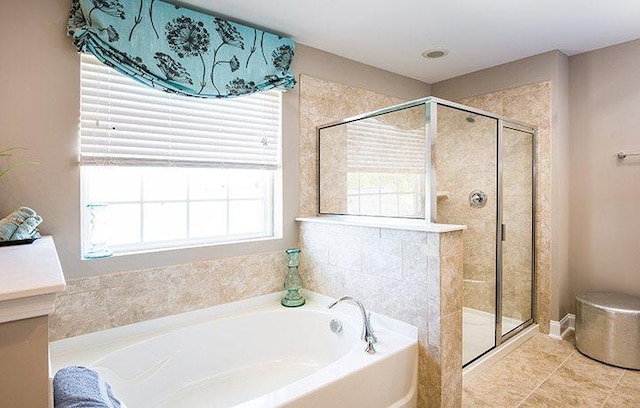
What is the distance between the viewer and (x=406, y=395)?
1.80m

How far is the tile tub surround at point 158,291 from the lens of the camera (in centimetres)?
178

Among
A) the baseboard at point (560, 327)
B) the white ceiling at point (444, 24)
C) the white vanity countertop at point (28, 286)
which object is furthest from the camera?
the baseboard at point (560, 327)

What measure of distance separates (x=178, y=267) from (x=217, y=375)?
69cm

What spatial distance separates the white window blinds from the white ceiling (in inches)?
21.5

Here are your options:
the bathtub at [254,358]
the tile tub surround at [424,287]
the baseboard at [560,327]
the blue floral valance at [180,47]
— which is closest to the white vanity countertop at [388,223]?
the tile tub surround at [424,287]

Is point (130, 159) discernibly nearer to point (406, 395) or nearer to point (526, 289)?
point (406, 395)

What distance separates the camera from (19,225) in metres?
1.43

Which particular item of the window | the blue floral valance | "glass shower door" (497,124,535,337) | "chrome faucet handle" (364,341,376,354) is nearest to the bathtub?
"chrome faucet handle" (364,341,376,354)

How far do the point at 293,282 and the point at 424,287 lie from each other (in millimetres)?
1004

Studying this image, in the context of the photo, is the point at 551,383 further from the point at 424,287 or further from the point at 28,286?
the point at 28,286

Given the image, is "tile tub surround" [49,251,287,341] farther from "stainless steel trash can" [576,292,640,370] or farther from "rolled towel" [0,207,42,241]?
"stainless steel trash can" [576,292,640,370]

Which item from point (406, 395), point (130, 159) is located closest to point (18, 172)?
point (130, 159)

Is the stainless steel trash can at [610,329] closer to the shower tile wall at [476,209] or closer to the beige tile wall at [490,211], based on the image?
the beige tile wall at [490,211]

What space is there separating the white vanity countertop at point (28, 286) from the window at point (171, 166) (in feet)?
2.86
